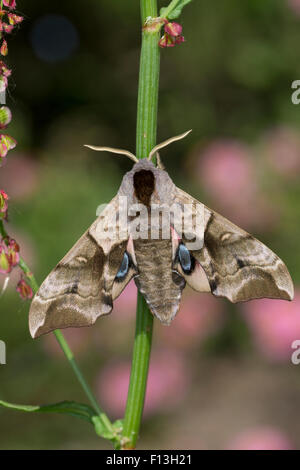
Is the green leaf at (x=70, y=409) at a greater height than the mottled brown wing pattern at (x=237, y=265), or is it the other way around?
the mottled brown wing pattern at (x=237, y=265)

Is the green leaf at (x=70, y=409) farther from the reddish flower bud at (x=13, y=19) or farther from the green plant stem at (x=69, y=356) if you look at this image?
the reddish flower bud at (x=13, y=19)

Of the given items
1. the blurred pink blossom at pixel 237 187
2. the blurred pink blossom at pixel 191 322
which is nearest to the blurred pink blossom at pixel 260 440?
the blurred pink blossom at pixel 191 322

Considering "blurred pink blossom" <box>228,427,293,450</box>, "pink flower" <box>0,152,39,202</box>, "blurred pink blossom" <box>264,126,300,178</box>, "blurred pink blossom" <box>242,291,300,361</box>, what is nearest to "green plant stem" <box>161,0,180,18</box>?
"blurred pink blossom" <box>242,291,300,361</box>

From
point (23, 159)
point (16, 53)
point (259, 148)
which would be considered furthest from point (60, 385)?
point (16, 53)

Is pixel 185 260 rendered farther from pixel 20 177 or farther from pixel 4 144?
pixel 20 177

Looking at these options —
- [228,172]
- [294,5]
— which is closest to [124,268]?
[228,172]

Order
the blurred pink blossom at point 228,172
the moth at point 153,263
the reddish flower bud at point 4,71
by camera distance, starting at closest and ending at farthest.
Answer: the reddish flower bud at point 4,71, the moth at point 153,263, the blurred pink blossom at point 228,172

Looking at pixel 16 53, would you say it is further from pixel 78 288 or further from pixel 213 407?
pixel 78 288
